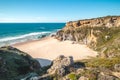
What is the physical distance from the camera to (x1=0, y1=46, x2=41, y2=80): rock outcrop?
2311 centimetres

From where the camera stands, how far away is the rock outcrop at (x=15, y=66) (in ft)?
75.8

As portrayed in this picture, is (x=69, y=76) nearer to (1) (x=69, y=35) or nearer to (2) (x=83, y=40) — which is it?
(2) (x=83, y=40)

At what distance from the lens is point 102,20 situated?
232 ft

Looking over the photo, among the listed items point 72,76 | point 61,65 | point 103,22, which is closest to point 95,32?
point 103,22

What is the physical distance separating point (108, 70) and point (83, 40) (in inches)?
1758

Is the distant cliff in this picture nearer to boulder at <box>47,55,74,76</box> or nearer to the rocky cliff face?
the rocky cliff face

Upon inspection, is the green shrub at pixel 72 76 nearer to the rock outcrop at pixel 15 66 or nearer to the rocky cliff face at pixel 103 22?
the rock outcrop at pixel 15 66

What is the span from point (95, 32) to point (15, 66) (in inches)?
1611

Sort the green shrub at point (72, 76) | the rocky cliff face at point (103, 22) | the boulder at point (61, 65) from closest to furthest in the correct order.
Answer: the green shrub at point (72, 76), the boulder at point (61, 65), the rocky cliff face at point (103, 22)

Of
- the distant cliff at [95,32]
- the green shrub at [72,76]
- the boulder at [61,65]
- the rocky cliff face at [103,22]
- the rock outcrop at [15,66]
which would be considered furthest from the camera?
the rocky cliff face at [103,22]

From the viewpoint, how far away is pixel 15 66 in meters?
25.1

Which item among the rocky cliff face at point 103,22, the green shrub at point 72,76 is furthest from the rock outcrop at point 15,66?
the rocky cliff face at point 103,22

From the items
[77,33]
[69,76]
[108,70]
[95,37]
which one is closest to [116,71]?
[108,70]

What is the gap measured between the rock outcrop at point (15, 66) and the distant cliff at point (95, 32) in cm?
2794
